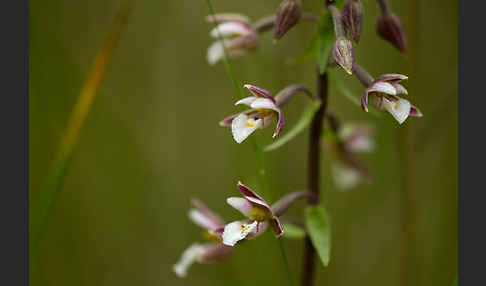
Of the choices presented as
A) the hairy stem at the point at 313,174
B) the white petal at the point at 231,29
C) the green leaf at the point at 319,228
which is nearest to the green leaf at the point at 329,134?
the hairy stem at the point at 313,174

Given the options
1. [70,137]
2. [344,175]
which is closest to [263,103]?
[70,137]

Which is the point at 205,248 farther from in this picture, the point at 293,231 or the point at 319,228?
the point at 319,228

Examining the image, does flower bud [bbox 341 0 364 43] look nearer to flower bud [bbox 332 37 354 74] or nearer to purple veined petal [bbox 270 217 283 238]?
flower bud [bbox 332 37 354 74]

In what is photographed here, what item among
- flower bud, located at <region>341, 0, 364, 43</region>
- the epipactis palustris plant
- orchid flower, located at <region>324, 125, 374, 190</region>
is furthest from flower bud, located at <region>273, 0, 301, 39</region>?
orchid flower, located at <region>324, 125, 374, 190</region>

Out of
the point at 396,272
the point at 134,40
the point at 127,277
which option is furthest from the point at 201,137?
the point at 396,272

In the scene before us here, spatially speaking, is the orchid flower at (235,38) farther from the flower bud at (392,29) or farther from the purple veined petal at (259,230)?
the purple veined petal at (259,230)
